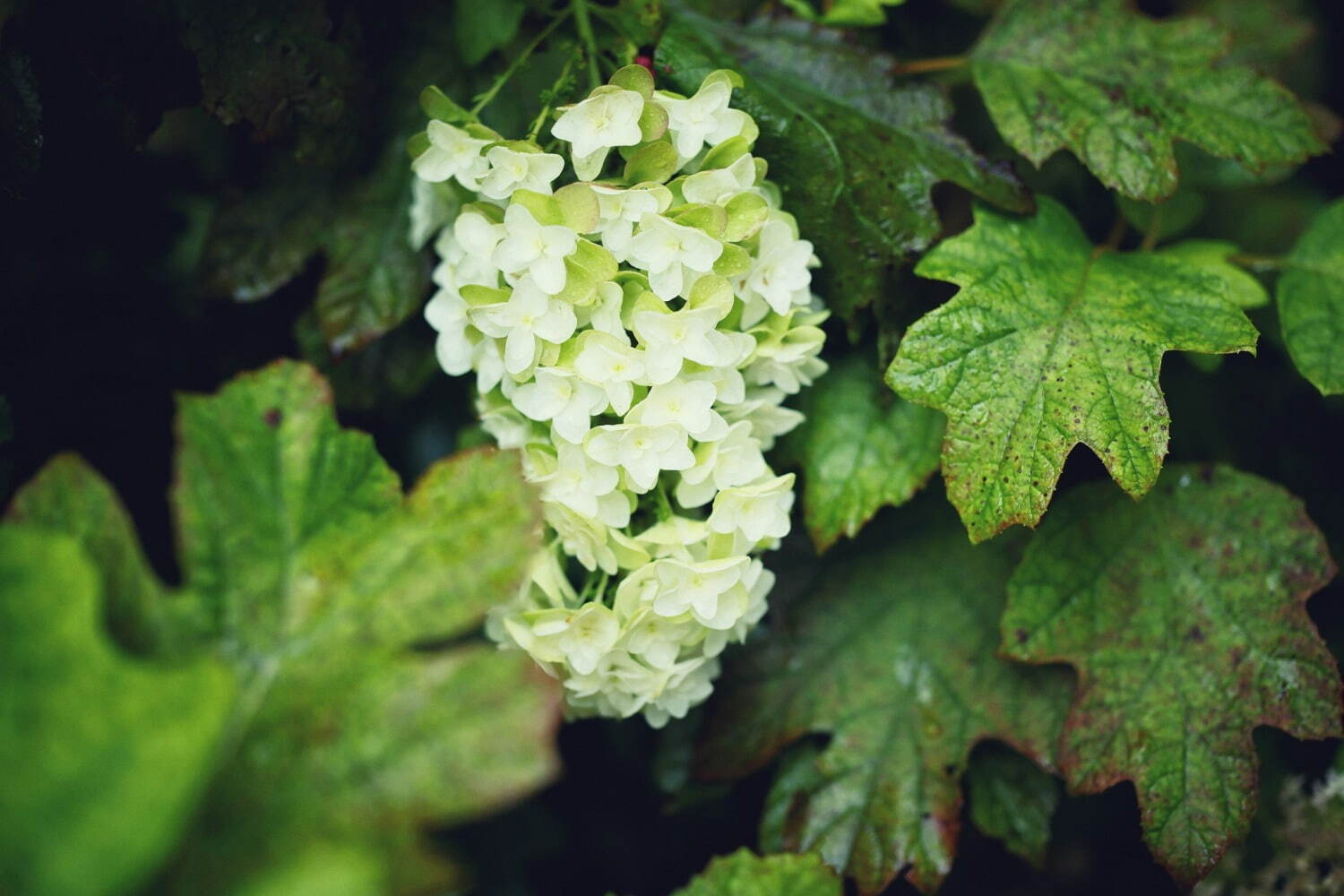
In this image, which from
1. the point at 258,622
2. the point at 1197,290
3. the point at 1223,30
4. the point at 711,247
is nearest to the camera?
the point at 258,622

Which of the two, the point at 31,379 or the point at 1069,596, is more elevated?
the point at 31,379

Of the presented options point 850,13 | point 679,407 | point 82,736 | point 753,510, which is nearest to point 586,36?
point 850,13

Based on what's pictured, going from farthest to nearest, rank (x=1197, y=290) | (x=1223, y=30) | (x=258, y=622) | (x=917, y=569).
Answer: (x=917, y=569), (x=1223, y=30), (x=1197, y=290), (x=258, y=622)

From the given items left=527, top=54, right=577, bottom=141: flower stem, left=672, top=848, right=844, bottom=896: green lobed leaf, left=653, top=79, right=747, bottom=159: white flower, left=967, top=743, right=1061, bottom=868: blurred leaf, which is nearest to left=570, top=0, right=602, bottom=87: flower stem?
left=527, top=54, right=577, bottom=141: flower stem

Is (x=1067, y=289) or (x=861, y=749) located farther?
(x=861, y=749)

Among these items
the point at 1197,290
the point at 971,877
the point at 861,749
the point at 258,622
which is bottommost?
the point at 971,877

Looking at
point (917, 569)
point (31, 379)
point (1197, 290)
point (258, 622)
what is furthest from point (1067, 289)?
point (31, 379)

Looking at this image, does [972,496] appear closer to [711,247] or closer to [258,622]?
[711,247]

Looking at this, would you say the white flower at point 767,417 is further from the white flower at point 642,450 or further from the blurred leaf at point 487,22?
the blurred leaf at point 487,22
